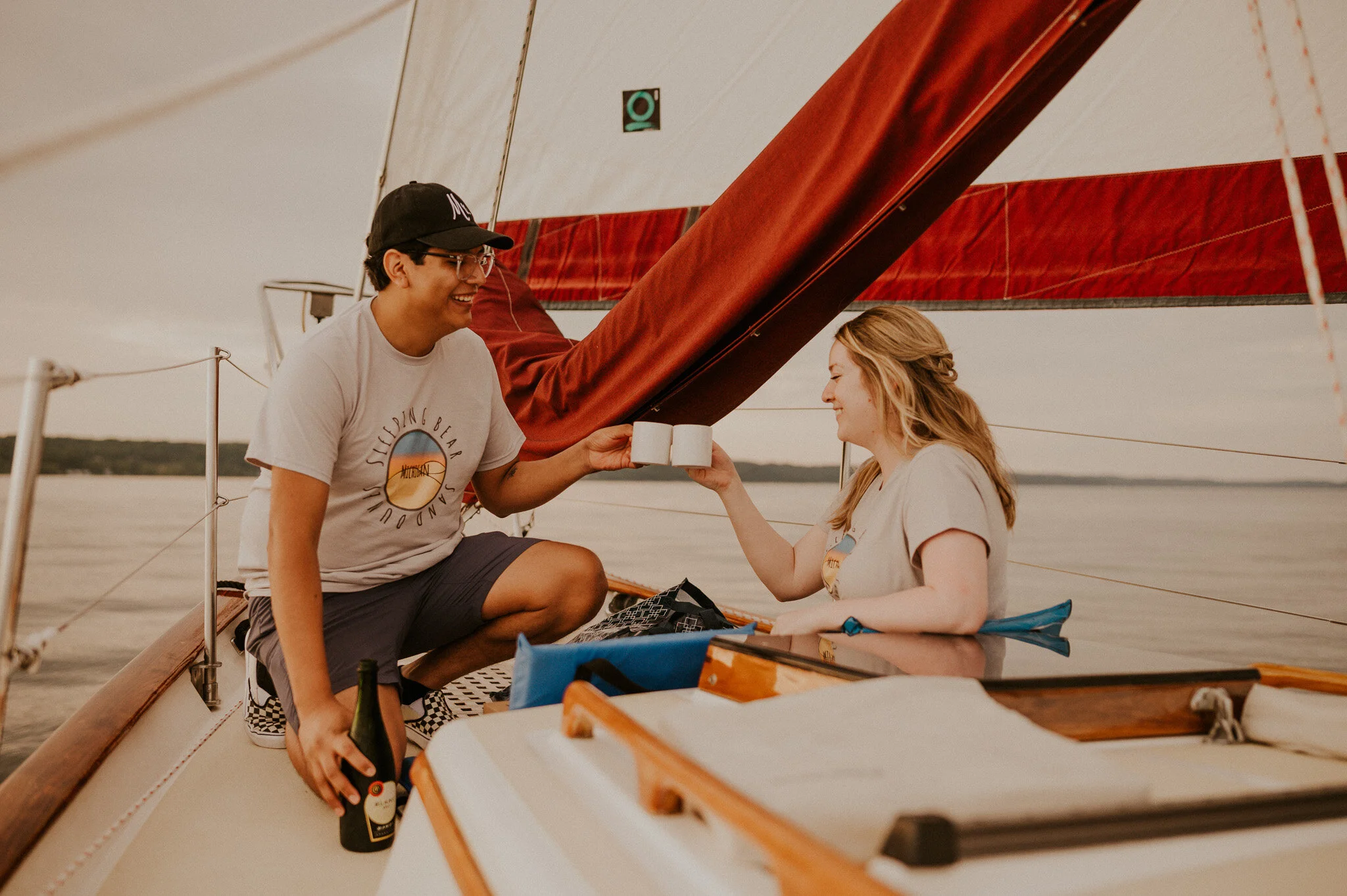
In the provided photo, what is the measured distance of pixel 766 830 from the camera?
45 cm

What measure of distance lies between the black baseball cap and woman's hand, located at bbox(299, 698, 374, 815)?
90 centimetres

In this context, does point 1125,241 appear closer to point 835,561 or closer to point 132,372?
point 835,561

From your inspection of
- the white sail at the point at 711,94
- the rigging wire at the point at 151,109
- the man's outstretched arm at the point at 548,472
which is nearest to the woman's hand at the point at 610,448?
the man's outstretched arm at the point at 548,472

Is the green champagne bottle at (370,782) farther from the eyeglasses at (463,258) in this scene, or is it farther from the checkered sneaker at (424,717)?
the eyeglasses at (463,258)

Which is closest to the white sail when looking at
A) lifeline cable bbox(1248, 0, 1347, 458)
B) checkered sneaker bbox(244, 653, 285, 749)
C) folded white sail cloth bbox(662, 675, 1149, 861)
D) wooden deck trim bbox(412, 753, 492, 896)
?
lifeline cable bbox(1248, 0, 1347, 458)

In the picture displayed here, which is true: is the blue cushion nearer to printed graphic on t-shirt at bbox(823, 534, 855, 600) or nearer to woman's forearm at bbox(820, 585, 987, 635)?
woman's forearm at bbox(820, 585, 987, 635)

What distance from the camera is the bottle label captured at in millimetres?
1285

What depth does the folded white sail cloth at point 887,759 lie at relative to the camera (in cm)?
49

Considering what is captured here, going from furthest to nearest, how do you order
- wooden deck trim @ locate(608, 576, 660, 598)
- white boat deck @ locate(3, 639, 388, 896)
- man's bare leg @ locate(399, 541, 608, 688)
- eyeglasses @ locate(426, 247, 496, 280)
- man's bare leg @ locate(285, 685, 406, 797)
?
wooden deck trim @ locate(608, 576, 660, 598) < man's bare leg @ locate(399, 541, 608, 688) < eyeglasses @ locate(426, 247, 496, 280) < man's bare leg @ locate(285, 685, 406, 797) < white boat deck @ locate(3, 639, 388, 896)

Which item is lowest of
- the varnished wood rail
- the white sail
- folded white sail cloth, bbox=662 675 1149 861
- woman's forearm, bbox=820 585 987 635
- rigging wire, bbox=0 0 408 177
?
woman's forearm, bbox=820 585 987 635

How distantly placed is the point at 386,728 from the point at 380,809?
6.5 inches

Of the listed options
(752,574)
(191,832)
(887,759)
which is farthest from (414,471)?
(752,574)

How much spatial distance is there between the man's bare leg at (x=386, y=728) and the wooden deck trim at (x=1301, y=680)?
129 centimetres

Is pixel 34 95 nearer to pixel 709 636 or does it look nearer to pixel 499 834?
pixel 499 834
